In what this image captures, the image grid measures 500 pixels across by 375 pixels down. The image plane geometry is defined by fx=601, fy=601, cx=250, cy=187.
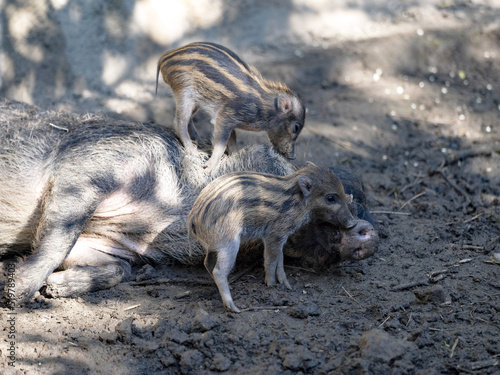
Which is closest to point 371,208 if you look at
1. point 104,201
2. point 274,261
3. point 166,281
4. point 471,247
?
point 471,247

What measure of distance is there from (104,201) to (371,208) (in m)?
2.65

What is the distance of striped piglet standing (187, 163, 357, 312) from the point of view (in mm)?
3996

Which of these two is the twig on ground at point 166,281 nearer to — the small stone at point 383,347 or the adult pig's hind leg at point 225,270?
the adult pig's hind leg at point 225,270

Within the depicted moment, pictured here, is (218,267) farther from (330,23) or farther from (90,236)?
(330,23)

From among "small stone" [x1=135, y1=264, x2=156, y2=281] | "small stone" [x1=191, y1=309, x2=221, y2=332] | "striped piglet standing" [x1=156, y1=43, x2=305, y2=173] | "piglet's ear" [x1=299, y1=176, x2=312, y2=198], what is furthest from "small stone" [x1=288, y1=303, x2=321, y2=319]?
"striped piglet standing" [x1=156, y1=43, x2=305, y2=173]

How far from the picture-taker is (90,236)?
194 inches

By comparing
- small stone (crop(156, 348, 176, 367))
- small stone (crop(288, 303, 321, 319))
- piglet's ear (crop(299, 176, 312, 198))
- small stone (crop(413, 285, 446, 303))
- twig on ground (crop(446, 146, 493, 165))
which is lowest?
twig on ground (crop(446, 146, 493, 165))

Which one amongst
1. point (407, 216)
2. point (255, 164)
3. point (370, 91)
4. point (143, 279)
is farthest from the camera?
point (370, 91)

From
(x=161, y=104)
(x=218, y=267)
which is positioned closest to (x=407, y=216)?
(x=218, y=267)

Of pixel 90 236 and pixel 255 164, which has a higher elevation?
pixel 255 164

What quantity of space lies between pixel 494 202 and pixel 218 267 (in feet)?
10.8

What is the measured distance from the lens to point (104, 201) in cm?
471

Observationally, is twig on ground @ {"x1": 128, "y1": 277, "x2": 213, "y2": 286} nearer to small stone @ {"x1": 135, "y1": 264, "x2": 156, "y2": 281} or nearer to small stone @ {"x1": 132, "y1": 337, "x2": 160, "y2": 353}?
small stone @ {"x1": 135, "y1": 264, "x2": 156, "y2": 281}

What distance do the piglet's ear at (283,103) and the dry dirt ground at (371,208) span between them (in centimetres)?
Answer: 127
